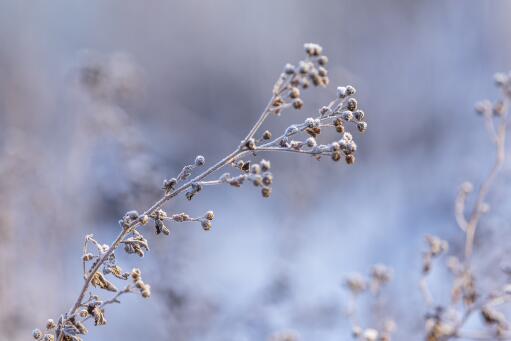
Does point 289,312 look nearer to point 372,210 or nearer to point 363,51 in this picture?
point 372,210

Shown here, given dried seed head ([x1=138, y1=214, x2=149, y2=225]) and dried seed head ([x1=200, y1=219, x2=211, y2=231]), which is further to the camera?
dried seed head ([x1=200, y1=219, x2=211, y2=231])

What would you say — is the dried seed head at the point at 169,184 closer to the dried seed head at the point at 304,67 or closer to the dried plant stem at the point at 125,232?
the dried plant stem at the point at 125,232

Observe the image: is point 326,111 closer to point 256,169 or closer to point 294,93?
point 294,93

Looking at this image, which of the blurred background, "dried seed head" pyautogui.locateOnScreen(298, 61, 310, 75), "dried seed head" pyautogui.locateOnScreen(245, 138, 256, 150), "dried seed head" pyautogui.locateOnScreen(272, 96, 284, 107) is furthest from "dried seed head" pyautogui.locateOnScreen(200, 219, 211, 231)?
the blurred background

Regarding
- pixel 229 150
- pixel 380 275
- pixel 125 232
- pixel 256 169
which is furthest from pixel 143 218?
pixel 229 150

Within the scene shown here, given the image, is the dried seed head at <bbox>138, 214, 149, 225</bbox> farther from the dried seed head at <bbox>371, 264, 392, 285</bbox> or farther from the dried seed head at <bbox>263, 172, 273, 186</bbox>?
the dried seed head at <bbox>371, 264, 392, 285</bbox>

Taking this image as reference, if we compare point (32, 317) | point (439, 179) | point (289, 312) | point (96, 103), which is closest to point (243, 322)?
point (289, 312)

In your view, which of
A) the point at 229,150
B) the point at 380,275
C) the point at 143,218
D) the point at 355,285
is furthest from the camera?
the point at 229,150

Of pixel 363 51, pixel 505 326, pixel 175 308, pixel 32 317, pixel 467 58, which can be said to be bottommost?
pixel 505 326
